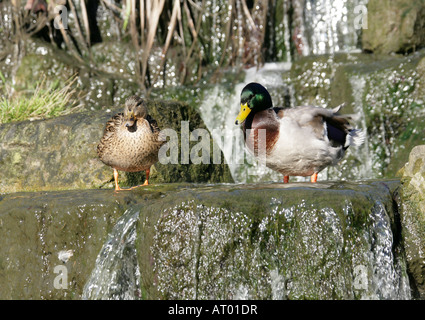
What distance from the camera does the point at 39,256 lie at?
4.29 metres

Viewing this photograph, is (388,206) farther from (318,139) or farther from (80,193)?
(80,193)

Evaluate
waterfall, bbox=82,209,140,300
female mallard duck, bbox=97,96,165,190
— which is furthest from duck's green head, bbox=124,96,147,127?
waterfall, bbox=82,209,140,300

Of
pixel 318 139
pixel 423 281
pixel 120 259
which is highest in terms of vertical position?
pixel 318 139

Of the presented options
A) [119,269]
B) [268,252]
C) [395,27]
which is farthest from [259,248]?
[395,27]

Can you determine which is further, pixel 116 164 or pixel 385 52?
pixel 385 52

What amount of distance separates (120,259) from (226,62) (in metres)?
5.67

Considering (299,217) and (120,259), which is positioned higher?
(299,217)

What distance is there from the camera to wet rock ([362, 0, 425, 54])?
8172 mm

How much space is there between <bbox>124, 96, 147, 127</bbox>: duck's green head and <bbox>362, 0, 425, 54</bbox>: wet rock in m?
4.94

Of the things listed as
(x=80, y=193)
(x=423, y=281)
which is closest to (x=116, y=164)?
(x=80, y=193)

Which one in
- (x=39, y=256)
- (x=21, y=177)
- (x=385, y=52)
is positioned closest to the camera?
(x=39, y=256)

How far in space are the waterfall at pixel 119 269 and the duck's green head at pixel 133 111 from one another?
649 mm

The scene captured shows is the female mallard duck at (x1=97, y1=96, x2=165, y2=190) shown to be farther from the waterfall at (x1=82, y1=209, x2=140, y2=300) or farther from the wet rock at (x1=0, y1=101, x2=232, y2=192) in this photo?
the wet rock at (x1=0, y1=101, x2=232, y2=192)

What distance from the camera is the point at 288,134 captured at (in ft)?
13.8
